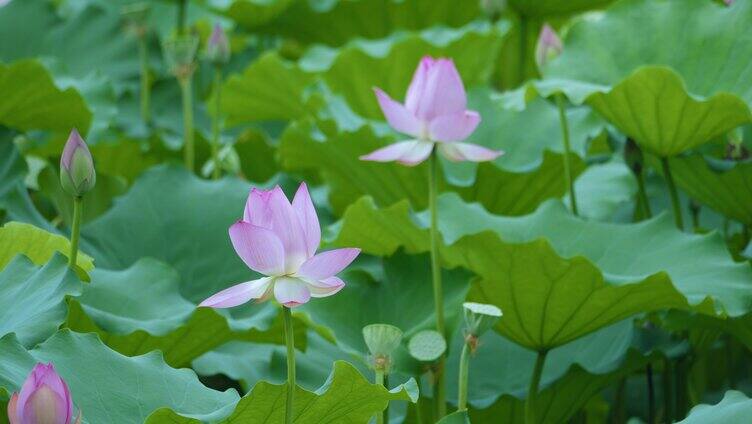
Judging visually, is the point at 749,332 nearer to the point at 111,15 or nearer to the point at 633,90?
the point at 633,90

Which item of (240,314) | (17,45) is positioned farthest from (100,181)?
(17,45)

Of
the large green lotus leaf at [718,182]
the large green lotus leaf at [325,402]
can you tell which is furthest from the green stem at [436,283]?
the large green lotus leaf at [718,182]

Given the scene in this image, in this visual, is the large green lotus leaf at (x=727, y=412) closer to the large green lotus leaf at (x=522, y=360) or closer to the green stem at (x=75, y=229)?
the large green lotus leaf at (x=522, y=360)

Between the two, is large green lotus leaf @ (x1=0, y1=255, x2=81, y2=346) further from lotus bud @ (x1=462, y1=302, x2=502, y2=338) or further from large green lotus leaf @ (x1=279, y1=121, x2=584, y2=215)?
large green lotus leaf @ (x1=279, y1=121, x2=584, y2=215)

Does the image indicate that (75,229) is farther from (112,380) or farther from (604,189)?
(604,189)

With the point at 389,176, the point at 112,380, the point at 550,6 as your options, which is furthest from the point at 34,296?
the point at 550,6
